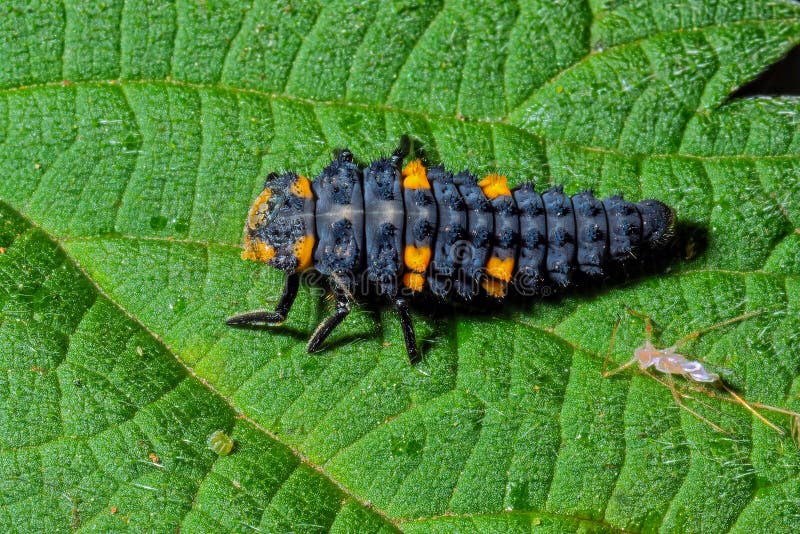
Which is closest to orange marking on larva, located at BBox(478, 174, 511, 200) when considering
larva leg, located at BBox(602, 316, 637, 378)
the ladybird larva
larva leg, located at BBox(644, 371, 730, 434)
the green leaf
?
the ladybird larva

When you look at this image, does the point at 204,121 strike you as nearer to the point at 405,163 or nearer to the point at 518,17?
the point at 405,163

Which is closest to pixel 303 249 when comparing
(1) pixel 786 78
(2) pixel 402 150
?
(2) pixel 402 150

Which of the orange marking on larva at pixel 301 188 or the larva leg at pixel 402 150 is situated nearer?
the orange marking on larva at pixel 301 188

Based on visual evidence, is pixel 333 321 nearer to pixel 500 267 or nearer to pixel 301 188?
pixel 301 188

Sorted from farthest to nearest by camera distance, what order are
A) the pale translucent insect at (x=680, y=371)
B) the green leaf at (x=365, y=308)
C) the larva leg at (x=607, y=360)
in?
the larva leg at (x=607, y=360) → the pale translucent insect at (x=680, y=371) → the green leaf at (x=365, y=308)

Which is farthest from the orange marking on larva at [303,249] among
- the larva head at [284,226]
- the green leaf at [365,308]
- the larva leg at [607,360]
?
the larva leg at [607,360]

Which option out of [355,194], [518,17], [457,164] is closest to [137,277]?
[355,194]

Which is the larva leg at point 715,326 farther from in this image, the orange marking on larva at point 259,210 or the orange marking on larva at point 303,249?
the orange marking on larva at point 259,210
